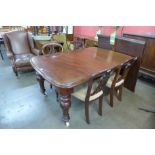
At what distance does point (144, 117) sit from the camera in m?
2.01

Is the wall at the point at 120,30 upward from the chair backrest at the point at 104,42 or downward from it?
upward

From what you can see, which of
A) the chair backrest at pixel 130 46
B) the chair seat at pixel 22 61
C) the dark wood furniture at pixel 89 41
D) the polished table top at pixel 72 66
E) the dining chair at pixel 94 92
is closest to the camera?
the polished table top at pixel 72 66

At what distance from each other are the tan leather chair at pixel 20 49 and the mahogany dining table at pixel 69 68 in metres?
0.98

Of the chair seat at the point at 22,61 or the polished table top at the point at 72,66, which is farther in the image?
the chair seat at the point at 22,61

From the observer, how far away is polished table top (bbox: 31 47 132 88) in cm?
148

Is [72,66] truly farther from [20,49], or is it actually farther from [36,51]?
[20,49]

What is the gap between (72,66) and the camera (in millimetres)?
1807

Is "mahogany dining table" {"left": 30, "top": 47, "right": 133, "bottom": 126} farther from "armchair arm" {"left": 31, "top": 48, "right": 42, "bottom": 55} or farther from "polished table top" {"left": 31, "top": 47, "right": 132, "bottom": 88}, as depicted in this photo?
"armchair arm" {"left": 31, "top": 48, "right": 42, "bottom": 55}

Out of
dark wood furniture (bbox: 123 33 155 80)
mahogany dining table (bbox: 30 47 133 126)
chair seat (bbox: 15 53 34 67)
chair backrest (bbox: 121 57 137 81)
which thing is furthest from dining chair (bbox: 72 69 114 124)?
chair seat (bbox: 15 53 34 67)

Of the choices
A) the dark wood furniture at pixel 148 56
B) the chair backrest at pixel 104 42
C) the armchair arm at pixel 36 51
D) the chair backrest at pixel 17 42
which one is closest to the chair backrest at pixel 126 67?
the dark wood furniture at pixel 148 56

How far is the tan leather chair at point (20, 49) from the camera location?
2953 mm

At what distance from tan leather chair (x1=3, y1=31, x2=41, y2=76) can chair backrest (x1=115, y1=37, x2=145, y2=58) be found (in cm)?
176

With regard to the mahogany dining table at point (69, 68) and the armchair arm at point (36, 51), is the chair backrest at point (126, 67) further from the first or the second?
the armchair arm at point (36, 51)
